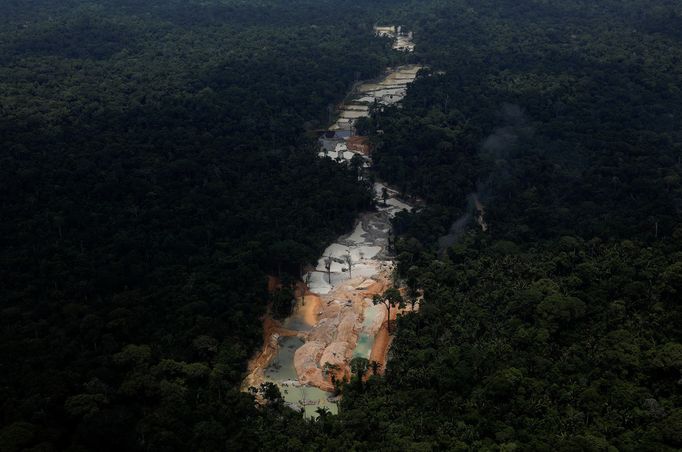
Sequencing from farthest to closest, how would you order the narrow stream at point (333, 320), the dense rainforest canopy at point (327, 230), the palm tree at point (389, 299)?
1. the palm tree at point (389, 299)
2. the narrow stream at point (333, 320)
3. the dense rainforest canopy at point (327, 230)

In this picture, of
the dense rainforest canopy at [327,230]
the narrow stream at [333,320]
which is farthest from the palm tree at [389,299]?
the dense rainforest canopy at [327,230]

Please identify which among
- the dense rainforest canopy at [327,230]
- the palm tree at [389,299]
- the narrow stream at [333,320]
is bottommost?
the narrow stream at [333,320]

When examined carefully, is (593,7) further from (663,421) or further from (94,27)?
(663,421)

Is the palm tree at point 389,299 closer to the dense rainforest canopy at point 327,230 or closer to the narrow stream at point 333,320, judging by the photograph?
the narrow stream at point 333,320

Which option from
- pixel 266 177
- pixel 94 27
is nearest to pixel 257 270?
pixel 266 177

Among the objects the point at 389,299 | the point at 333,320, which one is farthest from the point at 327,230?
the point at 389,299

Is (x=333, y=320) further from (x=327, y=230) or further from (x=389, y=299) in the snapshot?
(x=327, y=230)

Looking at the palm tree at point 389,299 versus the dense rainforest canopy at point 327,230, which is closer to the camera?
the dense rainforest canopy at point 327,230

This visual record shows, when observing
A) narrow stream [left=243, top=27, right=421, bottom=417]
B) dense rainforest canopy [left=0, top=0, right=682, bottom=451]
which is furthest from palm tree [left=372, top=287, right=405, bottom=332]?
dense rainforest canopy [left=0, top=0, right=682, bottom=451]
